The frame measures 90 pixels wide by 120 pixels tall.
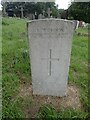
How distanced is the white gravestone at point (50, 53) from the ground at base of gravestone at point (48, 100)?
113mm

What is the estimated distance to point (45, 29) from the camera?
13.1 ft

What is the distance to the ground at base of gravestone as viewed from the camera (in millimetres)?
→ 3988

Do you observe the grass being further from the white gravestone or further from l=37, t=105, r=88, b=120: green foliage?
the white gravestone

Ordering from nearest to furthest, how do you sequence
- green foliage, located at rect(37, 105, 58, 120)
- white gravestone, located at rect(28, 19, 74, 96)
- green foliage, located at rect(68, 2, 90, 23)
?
green foliage, located at rect(37, 105, 58, 120)
white gravestone, located at rect(28, 19, 74, 96)
green foliage, located at rect(68, 2, 90, 23)

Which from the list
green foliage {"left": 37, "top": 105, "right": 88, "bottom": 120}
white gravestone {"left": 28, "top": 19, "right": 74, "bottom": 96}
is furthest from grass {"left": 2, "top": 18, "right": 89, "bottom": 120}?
white gravestone {"left": 28, "top": 19, "right": 74, "bottom": 96}

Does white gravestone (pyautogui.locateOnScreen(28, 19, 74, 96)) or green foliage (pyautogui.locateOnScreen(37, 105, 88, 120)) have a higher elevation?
white gravestone (pyautogui.locateOnScreen(28, 19, 74, 96))

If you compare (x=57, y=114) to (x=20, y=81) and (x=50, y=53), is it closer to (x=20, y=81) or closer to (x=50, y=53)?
(x=50, y=53)

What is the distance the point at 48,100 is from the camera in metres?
4.23

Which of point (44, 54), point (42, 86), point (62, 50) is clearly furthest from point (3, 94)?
point (62, 50)

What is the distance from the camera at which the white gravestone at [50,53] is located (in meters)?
3.96

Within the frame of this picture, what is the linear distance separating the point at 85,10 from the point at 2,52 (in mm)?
18184

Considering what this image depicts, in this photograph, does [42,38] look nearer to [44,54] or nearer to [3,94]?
[44,54]

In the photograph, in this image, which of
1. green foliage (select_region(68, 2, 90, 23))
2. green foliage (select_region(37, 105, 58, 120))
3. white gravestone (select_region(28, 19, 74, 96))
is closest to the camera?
green foliage (select_region(37, 105, 58, 120))

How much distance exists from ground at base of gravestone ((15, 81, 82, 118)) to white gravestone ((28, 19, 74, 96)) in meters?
0.11
